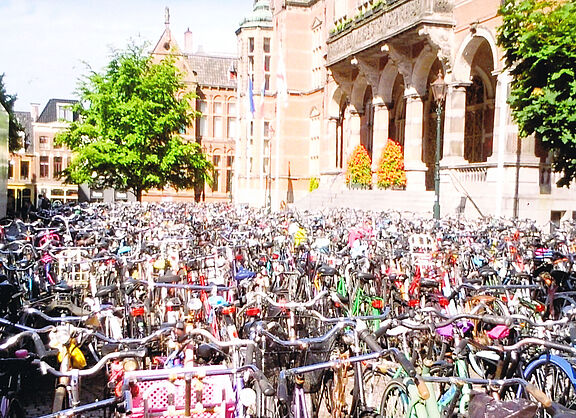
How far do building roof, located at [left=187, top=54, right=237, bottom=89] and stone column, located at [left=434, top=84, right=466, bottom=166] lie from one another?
37.8 metres

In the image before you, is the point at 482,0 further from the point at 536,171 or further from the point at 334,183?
the point at 334,183

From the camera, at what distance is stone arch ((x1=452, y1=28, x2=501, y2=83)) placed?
68.0ft

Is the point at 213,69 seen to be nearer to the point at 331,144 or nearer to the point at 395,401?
the point at 331,144

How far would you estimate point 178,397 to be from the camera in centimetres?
362

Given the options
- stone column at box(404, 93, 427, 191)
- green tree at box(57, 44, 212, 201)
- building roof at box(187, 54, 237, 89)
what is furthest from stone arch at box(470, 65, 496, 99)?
building roof at box(187, 54, 237, 89)

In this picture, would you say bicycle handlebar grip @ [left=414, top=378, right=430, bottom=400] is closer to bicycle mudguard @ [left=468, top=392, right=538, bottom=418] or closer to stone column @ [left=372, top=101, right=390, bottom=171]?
bicycle mudguard @ [left=468, top=392, right=538, bottom=418]

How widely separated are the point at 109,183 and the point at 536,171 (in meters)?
21.4

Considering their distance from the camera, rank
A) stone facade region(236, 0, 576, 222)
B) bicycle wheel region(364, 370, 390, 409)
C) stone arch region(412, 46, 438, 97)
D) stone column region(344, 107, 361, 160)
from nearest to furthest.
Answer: bicycle wheel region(364, 370, 390, 409) → stone facade region(236, 0, 576, 222) → stone arch region(412, 46, 438, 97) → stone column region(344, 107, 361, 160)

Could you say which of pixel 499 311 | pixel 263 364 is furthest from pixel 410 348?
pixel 263 364

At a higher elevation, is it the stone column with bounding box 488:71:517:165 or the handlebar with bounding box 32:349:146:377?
the stone column with bounding box 488:71:517:165

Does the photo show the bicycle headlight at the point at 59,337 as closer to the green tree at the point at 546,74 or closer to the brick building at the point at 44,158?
the green tree at the point at 546,74

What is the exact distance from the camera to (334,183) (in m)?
32.1

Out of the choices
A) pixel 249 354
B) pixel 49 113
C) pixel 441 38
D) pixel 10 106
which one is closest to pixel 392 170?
pixel 441 38

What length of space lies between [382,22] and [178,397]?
75.7 feet
